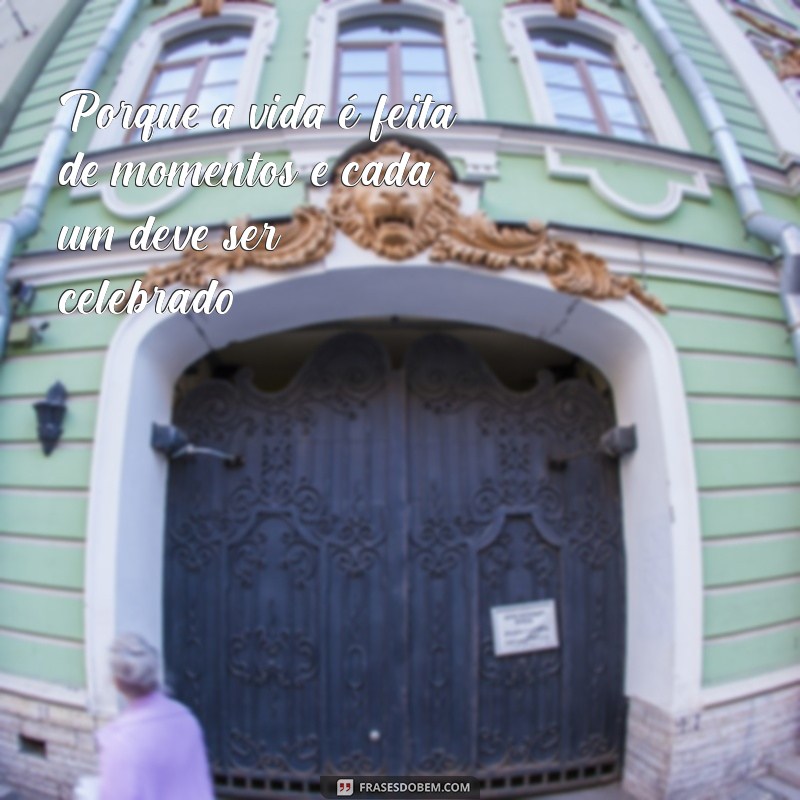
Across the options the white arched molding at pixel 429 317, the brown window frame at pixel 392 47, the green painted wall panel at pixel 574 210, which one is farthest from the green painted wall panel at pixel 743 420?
the brown window frame at pixel 392 47

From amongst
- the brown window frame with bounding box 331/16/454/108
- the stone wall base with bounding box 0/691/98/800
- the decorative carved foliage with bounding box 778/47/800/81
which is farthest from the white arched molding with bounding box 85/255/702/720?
the decorative carved foliage with bounding box 778/47/800/81

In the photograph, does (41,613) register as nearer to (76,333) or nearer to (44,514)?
(44,514)

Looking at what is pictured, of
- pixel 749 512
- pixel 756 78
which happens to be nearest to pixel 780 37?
pixel 756 78

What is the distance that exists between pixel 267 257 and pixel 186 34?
3.25 meters

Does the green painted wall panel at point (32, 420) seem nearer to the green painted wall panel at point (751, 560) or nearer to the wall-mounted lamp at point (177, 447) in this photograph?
the wall-mounted lamp at point (177, 447)

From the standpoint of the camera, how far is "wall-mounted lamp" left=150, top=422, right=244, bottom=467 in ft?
12.2

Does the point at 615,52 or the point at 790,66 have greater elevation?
the point at 790,66

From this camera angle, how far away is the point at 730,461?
372cm

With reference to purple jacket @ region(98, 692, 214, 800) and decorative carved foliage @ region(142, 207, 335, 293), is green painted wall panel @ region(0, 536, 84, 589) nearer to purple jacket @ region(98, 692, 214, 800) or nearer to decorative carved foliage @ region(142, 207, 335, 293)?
purple jacket @ region(98, 692, 214, 800)

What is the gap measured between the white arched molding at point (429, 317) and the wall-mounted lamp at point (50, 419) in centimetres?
29

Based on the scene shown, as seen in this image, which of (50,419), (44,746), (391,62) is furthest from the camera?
(391,62)

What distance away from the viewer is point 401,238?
364 cm

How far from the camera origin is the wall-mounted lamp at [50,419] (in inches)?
138

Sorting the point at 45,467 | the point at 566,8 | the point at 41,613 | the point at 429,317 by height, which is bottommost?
the point at 41,613
